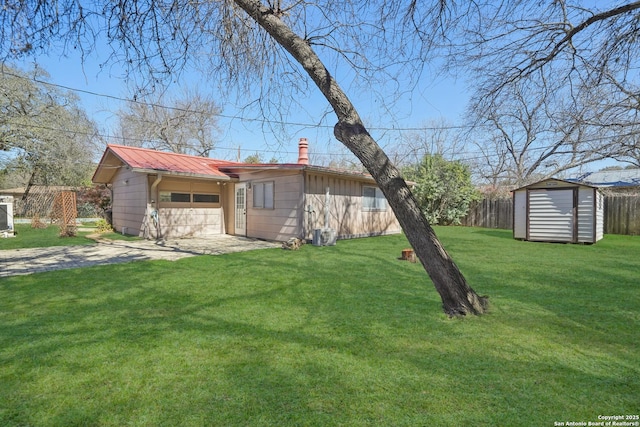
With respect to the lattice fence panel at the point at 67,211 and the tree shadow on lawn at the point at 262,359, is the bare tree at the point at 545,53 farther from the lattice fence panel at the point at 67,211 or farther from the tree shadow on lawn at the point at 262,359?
the lattice fence panel at the point at 67,211

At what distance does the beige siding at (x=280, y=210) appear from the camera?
31.2ft

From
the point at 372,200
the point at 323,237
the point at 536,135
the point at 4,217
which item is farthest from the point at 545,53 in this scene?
the point at 4,217

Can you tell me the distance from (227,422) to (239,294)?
2546 millimetres

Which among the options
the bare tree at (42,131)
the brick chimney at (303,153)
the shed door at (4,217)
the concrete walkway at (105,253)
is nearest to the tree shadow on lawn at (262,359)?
the concrete walkway at (105,253)

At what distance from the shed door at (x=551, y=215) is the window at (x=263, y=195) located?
8227 millimetres

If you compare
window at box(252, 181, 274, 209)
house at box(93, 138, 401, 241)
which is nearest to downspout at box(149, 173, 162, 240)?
house at box(93, 138, 401, 241)

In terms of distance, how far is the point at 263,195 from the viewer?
1068 cm

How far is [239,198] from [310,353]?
31.8ft

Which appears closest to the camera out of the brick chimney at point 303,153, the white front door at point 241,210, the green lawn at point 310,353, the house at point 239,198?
the green lawn at point 310,353

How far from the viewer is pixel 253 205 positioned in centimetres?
1102

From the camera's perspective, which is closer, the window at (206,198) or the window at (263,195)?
the window at (263,195)

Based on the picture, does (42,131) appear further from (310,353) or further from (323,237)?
(310,353)

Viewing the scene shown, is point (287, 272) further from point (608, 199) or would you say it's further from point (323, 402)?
point (608, 199)

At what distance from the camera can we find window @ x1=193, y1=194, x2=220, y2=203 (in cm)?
1127
